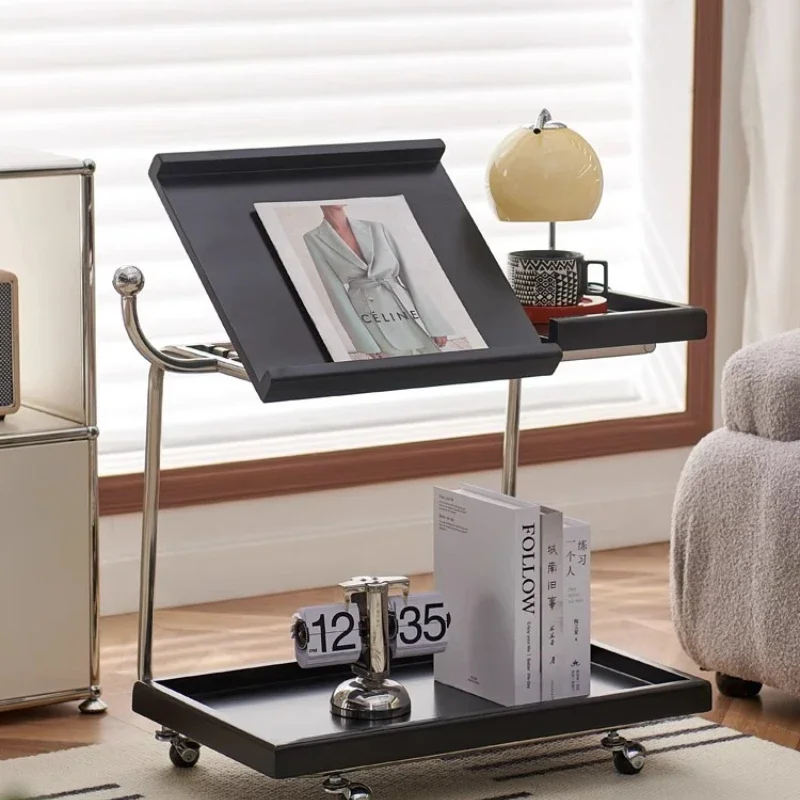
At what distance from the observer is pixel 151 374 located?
2.37 meters

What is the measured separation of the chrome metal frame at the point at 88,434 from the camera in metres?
2.68

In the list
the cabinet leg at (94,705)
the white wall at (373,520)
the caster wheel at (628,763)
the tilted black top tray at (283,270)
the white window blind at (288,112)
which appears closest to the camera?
the tilted black top tray at (283,270)

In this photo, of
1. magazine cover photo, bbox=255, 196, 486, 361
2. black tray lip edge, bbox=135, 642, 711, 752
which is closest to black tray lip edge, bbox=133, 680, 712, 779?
black tray lip edge, bbox=135, 642, 711, 752

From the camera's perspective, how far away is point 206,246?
215 centimetres

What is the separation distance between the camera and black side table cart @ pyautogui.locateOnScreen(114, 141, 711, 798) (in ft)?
6.97

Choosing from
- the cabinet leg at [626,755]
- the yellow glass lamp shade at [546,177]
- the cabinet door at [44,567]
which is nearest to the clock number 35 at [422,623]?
the cabinet leg at [626,755]

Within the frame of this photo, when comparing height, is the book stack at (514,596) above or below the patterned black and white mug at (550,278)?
below


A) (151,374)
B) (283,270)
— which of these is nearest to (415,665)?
(151,374)

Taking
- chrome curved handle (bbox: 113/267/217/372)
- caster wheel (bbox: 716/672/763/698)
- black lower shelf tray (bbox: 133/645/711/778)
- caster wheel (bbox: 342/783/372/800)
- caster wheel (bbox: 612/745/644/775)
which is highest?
chrome curved handle (bbox: 113/267/217/372)

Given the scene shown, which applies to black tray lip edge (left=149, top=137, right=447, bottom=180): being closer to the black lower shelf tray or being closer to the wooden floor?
the black lower shelf tray

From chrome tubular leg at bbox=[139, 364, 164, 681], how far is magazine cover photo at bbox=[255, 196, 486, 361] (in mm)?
284

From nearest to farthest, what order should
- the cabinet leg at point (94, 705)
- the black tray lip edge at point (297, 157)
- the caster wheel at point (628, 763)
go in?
1. the black tray lip edge at point (297, 157)
2. the caster wheel at point (628, 763)
3. the cabinet leg at point (94, 705)

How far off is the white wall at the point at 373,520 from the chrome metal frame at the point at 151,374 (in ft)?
3.30

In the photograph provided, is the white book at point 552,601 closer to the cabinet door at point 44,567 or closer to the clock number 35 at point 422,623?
the clock number 35 at point 422,623
